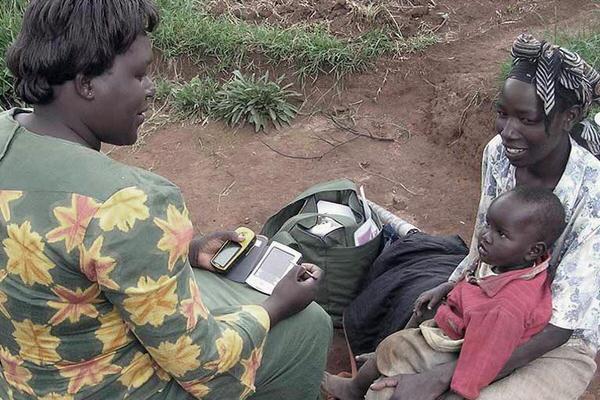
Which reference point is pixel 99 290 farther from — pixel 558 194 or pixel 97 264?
pixel 558 194

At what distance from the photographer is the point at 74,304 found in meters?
1.70

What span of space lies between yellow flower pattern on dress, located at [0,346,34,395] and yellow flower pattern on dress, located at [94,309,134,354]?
0.21 metres

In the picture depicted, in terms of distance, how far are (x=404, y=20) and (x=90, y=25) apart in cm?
391

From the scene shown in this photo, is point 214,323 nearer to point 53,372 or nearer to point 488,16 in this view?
point 53,372

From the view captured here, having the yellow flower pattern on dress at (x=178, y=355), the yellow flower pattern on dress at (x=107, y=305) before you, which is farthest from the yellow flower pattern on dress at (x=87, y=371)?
the yellow flower pattern on dress at (x=178, y=355)

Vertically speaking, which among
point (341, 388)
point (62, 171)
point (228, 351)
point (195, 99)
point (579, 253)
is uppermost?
point (62, 171)

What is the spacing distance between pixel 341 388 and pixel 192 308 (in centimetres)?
114

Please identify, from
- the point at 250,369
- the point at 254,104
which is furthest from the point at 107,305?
the point at 254,104

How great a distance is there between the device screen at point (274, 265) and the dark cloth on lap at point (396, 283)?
54 centimetres

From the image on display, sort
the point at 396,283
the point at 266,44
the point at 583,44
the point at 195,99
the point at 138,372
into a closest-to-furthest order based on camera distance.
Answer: the point at 138,372, the point at 396,283, the point at 583,44, the point at 195,99, the point at 266,44

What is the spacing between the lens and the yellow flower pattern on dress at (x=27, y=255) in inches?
63.7

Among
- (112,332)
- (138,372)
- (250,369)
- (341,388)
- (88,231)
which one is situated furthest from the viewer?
(341,388)

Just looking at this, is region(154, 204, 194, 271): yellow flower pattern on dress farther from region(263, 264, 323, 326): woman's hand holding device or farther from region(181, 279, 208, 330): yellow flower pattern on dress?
region(263, 264, 323, 326): woman's hand holding device

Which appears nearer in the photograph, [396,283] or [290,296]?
[290,296]
